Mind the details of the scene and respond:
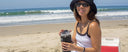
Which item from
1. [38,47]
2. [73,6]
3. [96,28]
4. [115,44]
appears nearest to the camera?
[96,28]

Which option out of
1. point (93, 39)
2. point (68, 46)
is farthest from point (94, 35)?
point (68, 46)

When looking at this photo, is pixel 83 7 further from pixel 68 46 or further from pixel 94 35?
pixel 68 46

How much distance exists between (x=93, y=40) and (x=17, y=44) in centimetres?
460

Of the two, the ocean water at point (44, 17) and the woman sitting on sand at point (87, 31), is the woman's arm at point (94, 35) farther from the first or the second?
the ocean water at point (44, 17)

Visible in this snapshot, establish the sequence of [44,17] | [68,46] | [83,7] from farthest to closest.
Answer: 1. [44,17]
2. [83,7]
3. [68,46]

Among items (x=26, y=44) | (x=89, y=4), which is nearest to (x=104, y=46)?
(x=89, y=4)

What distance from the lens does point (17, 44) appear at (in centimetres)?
604

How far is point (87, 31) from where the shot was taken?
198cm

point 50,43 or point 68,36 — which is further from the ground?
point 68,36

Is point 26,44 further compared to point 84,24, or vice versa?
point 26,44

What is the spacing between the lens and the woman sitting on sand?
1941 mm

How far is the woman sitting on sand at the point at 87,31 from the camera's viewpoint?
76.4 inches

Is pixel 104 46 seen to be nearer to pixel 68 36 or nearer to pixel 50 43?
pixel 68 36

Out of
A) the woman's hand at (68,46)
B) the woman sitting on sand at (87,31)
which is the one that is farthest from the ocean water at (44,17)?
the woman's hand at (68,46)
